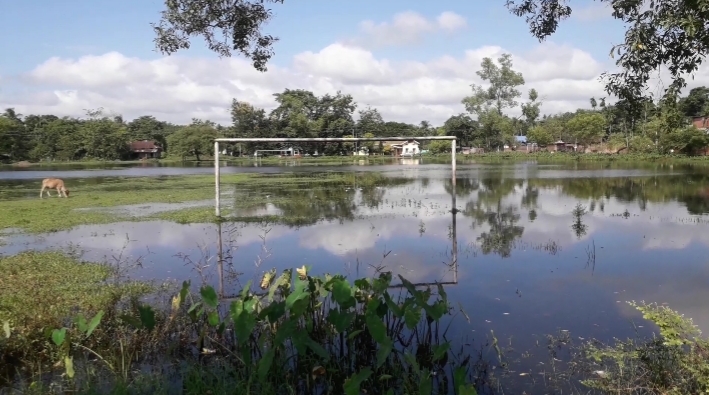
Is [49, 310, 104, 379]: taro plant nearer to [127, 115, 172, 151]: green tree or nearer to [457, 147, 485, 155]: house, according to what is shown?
[457, 147, 485, 155]: house

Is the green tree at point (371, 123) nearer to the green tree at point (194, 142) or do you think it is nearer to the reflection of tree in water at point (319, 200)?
the green tree at point (194, 142)

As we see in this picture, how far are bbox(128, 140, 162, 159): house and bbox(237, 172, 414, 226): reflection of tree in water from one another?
68.6m

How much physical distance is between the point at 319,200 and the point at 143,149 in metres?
75.7

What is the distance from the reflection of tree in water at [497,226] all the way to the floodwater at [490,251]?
0.13 ft

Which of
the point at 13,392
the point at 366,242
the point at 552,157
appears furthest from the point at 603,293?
the point at 552,157

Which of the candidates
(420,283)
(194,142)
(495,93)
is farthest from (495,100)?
(420,283)

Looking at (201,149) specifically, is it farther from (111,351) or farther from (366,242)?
(111,351)

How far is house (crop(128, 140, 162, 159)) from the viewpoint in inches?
3420

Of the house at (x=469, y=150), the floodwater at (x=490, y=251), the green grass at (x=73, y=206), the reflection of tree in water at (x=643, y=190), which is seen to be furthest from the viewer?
the house at (x=469, y=150)

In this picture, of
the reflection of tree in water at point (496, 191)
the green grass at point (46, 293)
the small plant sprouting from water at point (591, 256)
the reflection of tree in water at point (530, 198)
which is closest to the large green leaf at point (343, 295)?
the green grass at point (46, 293)

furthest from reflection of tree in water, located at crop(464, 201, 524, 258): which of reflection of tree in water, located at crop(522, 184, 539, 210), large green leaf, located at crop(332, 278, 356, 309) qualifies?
large green leaf, located at crop(332, 278, 356, 309)

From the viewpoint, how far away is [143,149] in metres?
87.8

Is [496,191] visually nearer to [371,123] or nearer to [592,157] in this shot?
[592,157]

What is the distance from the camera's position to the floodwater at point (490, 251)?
6.99 meters
